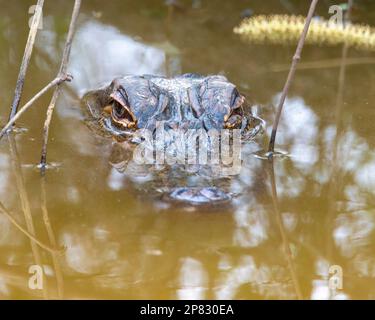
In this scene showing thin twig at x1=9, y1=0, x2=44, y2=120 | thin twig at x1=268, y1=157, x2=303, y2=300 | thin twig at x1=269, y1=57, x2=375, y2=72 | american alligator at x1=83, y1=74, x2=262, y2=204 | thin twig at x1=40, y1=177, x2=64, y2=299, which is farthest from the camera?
thin twig at x1=269, y1=57, x2=375, y2=72

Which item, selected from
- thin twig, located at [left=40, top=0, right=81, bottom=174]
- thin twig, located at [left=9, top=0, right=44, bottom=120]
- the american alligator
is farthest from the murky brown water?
thin twig, located at [left=9, top=0, right=44, bottom=120]

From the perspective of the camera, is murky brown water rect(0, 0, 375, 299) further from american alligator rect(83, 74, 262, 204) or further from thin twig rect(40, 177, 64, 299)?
american alligator rect(83, 74, 262, 204)

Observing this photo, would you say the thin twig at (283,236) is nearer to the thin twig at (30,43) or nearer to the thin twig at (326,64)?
the thin twig at (30,43)

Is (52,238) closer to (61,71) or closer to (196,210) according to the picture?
(196,210)

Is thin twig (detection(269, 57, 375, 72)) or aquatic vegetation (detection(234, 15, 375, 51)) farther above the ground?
aquatic vegetation (detection(234, 15, 375, 51))

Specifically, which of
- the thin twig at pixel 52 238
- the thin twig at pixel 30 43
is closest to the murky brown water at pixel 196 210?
the thin twig at pixel 52 238

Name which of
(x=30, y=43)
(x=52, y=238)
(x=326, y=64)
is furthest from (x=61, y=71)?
(x=326, y=64)
